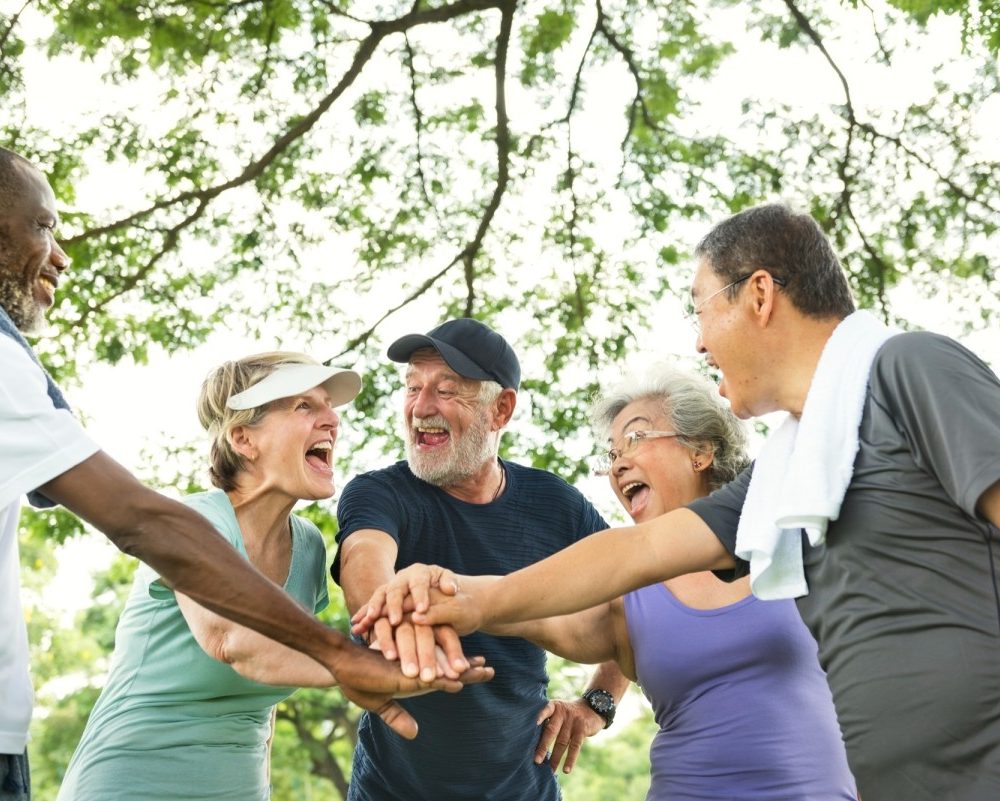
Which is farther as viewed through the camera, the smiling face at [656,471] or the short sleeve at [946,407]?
the smiling face at [656,471]

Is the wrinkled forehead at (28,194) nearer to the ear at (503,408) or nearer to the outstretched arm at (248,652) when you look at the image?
the outstretched arm at (248,652)

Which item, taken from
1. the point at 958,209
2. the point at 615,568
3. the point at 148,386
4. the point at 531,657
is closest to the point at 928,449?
the point at 615,568

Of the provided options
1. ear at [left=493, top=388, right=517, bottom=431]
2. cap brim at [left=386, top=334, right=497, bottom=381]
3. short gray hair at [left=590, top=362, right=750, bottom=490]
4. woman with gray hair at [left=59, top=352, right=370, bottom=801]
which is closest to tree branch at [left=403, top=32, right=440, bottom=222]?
ear at [left=493, top=388, right=517, bottom=431]

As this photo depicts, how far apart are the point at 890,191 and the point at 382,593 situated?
6.39 meters

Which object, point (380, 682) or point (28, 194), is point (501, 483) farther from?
point (28, 194)

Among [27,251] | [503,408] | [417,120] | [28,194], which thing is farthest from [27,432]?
[417,120]

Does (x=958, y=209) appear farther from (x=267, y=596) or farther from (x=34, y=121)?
(x=267, y=596)

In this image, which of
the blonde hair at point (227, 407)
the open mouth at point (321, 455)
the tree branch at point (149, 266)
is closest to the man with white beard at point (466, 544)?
the open mouth at point (321, 455)

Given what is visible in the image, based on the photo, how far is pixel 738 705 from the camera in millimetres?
3412

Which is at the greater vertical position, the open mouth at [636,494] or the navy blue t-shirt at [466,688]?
the open mouth at [636,494]

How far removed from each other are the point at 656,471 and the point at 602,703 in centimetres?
86

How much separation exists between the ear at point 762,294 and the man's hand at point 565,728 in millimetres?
1705

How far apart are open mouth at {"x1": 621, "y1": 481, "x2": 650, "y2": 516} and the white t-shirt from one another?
5.99 feet

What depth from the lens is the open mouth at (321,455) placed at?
397 cm
